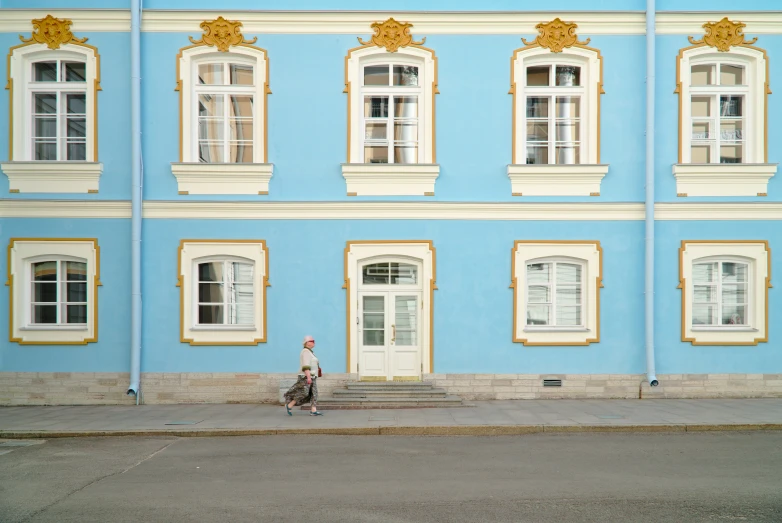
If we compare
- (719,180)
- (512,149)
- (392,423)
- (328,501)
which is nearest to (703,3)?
(719,180)

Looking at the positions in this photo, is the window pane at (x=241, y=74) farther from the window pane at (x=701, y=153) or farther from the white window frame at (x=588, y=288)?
the window pane at (x=701, y=153)

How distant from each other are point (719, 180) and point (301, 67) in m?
9.21

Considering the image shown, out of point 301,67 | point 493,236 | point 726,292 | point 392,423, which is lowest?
point 392,423

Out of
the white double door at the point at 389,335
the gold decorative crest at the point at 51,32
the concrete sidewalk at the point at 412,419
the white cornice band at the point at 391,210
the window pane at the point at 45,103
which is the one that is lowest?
the concrete sidewalk at the point at 412,419

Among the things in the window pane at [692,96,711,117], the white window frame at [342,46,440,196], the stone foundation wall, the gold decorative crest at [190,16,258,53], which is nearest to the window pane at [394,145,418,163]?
the white window frame at [342,46,440,196]

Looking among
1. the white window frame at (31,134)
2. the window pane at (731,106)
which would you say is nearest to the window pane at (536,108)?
the window pane at (731,106)

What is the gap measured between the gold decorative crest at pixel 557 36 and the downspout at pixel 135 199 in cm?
811

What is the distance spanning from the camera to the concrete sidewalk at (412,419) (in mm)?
10734

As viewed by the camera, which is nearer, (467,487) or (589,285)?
(467,487)

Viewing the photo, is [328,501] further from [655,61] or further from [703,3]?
[703,3]

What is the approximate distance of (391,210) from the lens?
13.4 metres

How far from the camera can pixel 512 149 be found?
44.2ft

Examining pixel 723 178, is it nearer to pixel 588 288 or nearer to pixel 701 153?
pixel 701 153

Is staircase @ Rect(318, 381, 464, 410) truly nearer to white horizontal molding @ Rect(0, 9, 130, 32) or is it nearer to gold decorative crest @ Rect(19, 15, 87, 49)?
white horizontal molding @ Rect(0, 9, 130, 32)
